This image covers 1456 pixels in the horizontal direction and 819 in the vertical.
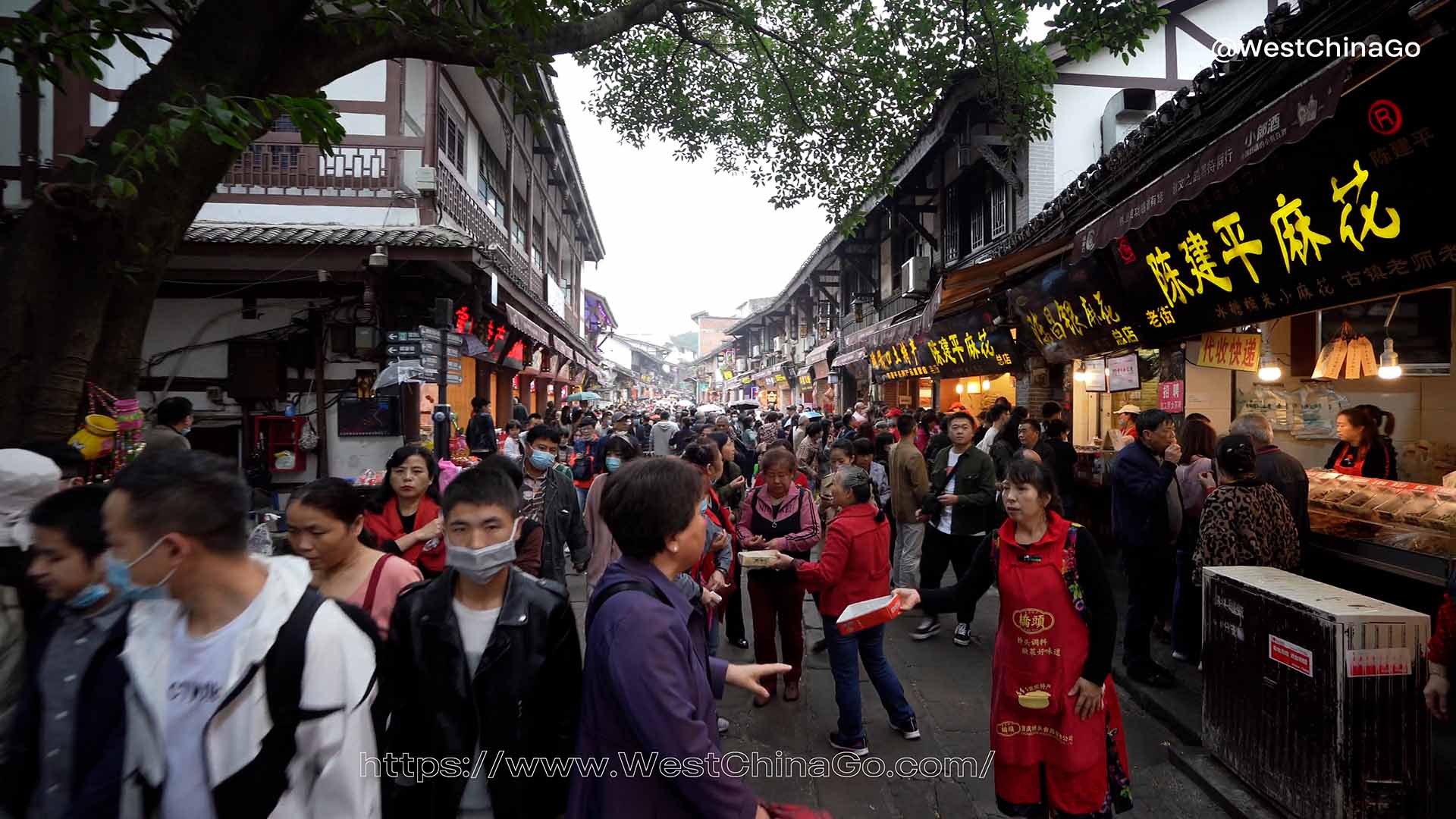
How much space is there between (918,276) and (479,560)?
42.7 feet

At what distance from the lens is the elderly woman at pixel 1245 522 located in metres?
3.86

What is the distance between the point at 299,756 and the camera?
1571 millimetres

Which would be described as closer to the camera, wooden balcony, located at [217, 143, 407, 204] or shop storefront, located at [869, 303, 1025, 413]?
wooden balcony, located at [217, 143, 407, 204]

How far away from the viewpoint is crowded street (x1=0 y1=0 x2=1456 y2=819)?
164 centimetres

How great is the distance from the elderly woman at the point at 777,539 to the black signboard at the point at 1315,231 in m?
3.60

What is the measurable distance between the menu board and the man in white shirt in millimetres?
7984

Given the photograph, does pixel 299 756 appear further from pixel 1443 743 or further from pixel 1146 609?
pixel 1443 743

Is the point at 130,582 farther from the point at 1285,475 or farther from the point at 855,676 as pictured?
the point at 1285,475

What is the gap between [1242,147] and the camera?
12.2 feet

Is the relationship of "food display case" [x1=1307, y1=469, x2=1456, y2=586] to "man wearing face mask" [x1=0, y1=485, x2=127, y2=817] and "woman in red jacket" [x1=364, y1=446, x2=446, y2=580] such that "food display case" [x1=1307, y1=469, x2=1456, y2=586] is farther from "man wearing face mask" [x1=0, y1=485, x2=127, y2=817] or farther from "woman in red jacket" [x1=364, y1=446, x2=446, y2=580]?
"man wearing face mask" [x1=0, y1=485, x2=127, y2=817]

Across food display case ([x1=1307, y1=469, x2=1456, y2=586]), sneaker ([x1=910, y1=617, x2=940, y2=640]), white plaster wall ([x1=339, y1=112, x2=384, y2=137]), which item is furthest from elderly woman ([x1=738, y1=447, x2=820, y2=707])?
white plaster wall ([x1=339, y1=112, x2=384, y2=137])

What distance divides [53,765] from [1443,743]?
646cm

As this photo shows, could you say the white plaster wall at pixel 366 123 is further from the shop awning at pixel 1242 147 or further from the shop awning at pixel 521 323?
the shop awning at pixel 1242 147

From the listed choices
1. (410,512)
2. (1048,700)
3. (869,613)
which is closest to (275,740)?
(869,613)
